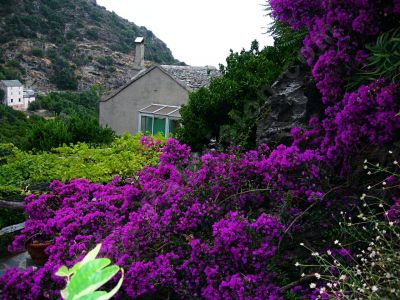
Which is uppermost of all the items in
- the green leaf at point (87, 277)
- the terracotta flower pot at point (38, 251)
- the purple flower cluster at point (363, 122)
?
the purple flower cluster at point (363, 122)

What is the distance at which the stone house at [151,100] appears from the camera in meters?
23.1

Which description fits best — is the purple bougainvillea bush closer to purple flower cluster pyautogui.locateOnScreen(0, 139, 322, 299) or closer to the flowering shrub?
purple flower cluster pyautogui.locateOnScreen(0, 139, 322, 299)

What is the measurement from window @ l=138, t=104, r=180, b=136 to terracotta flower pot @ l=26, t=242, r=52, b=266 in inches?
680

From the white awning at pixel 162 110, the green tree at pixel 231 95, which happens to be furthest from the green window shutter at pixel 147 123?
the green tree at pixel 231 95

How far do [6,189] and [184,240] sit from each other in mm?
4097

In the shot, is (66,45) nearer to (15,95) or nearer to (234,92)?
(15,95)

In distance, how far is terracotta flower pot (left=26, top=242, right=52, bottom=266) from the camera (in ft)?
16.5

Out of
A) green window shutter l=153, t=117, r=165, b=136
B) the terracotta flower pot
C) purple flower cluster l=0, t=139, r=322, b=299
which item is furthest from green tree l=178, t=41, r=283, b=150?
green window shutter l=153, t=117, r=165, b=136

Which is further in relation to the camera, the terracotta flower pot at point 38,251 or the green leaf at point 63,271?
the terracotta flower pot at point 38,251

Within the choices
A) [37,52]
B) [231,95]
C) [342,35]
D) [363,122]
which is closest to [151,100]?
[231,95]

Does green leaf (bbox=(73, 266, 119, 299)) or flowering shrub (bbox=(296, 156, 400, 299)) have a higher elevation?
green leaf (bbox=(73, 266, 119, 299))

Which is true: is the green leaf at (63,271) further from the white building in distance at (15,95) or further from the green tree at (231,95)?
the white building in distance at (15,95)

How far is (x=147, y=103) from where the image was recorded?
24297mm

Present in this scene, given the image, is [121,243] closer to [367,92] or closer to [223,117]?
[367,92]
